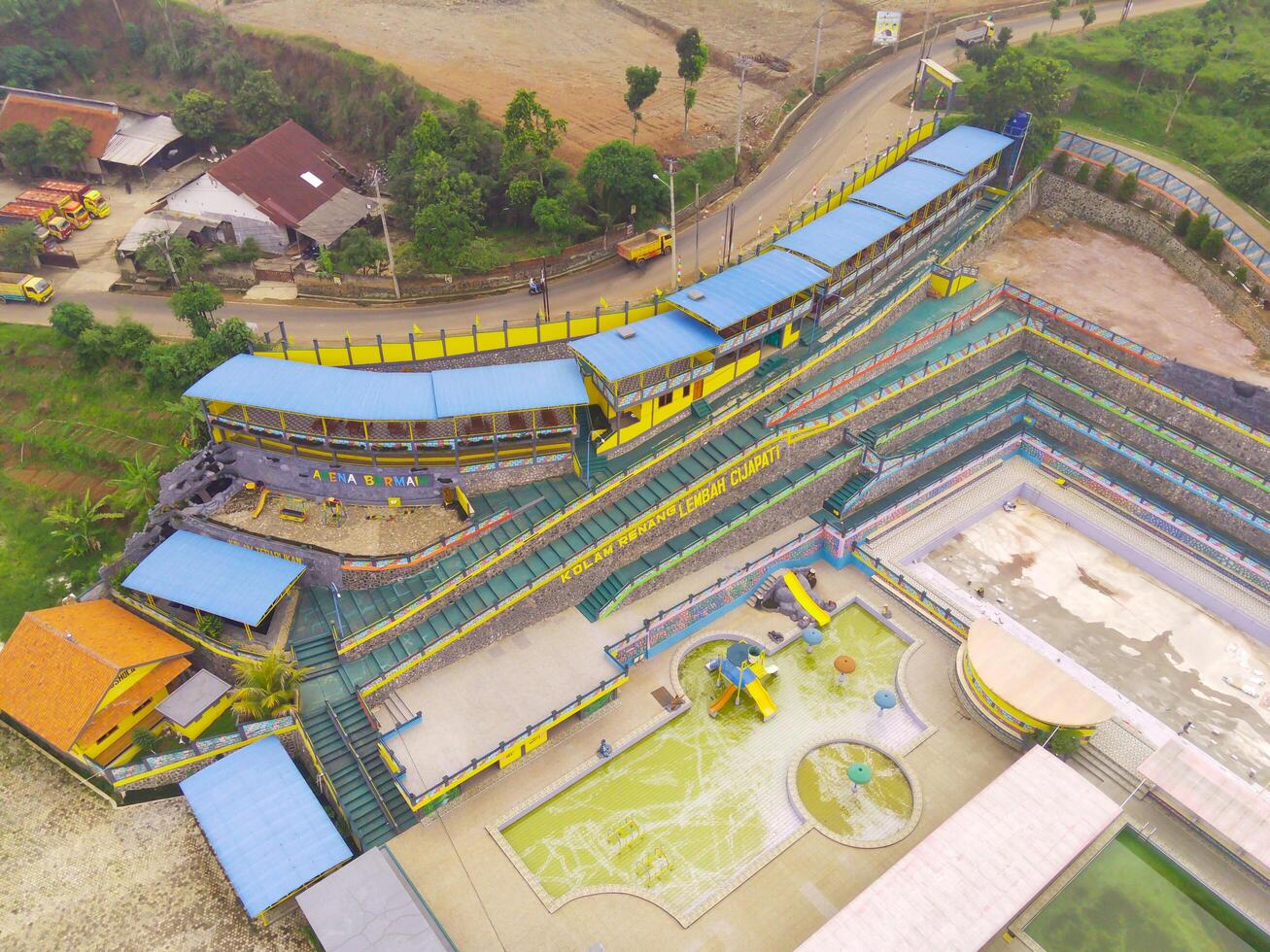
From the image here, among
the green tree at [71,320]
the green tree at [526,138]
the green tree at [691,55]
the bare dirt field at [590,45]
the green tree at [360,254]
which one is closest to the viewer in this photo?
the green tree at [71,320]

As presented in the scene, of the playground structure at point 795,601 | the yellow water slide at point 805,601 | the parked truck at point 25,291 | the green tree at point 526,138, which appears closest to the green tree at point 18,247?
the parked truck at point 25,291

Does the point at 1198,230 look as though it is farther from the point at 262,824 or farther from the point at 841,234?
the point at 262,824

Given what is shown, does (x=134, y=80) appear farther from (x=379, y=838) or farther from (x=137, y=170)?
(x=379, y=838)

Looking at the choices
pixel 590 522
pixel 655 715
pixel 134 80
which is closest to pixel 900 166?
pixel 590 522

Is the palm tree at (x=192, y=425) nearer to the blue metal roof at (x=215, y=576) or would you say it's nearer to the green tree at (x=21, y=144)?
the blue metal roof at (x=215, y=576)

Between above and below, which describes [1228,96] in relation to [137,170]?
above
